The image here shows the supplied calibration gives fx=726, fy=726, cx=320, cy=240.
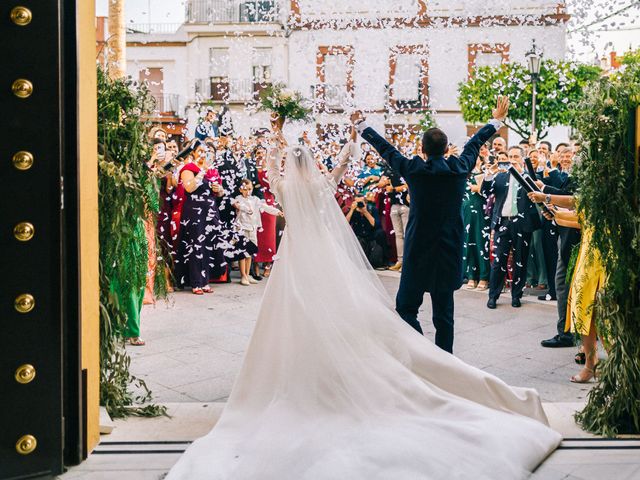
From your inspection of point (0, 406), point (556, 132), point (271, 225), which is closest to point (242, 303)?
point (271, 225)

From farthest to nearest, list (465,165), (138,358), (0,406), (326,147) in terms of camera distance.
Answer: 1. (326,147)
2. (138,358)
3. (465,165)
4. (0,406)

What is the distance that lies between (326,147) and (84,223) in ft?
27.4

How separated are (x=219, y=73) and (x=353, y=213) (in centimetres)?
444

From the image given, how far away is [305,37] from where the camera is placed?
11.7 metres

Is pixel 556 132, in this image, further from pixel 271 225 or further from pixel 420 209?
pixel 420 209

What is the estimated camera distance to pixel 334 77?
12117mm

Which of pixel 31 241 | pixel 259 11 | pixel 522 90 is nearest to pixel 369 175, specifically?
pixel 259 11

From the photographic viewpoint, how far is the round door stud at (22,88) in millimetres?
2744

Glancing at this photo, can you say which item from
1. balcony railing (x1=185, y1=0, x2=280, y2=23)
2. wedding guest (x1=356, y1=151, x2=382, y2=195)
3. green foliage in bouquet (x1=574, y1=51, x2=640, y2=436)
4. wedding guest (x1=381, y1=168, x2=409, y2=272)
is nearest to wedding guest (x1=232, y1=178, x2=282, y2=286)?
wedding guest (x1=356, y1=151, x2=382, y2=195)

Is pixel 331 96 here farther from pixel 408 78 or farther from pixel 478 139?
pixel 478 139

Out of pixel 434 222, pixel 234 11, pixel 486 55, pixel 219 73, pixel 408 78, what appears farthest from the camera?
pixel 486 55

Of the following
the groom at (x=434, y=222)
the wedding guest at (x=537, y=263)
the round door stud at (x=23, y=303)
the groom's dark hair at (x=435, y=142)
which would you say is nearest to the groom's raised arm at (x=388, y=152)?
the groom at (x=434, y=222)

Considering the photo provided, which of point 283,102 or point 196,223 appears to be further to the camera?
point 196,223

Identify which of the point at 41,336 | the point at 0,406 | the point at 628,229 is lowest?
the point at 0,406
